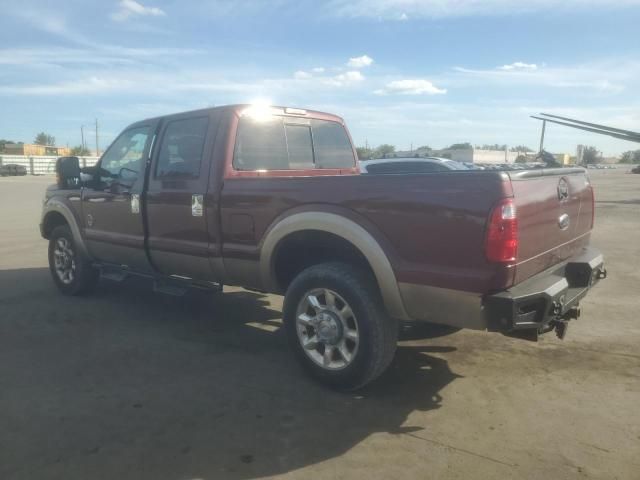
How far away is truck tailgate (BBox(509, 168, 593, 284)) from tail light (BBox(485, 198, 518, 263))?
70 mm

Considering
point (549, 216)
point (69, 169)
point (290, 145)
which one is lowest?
point (549, 216)

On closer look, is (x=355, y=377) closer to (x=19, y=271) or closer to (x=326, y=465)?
(x=326, y=465)

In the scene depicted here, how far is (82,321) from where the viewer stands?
529 cm

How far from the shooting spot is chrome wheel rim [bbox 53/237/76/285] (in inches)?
243

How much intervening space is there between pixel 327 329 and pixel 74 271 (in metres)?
3.78

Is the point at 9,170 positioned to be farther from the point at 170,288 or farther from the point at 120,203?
the point at 170,288

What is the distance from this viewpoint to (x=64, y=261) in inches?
247

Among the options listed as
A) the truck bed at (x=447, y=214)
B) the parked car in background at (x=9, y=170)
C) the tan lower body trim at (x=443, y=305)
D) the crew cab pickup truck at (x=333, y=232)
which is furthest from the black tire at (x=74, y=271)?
the parked car in background at (x=9, y=170)

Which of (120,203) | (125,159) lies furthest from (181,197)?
(125,159)

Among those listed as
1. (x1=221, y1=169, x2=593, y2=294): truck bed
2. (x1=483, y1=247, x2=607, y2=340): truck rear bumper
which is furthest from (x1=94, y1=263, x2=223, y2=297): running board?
(x1=483, y1=247, x2=607, y2=340): truck rear bumper

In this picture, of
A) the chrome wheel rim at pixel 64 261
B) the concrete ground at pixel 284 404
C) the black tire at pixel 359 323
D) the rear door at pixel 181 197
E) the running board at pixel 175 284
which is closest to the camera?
the concrete ground at pixel 284 404

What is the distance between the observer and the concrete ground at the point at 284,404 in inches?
111

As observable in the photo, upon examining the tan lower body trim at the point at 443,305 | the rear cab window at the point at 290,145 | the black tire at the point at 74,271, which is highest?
the rear cab window at the point at 290,145

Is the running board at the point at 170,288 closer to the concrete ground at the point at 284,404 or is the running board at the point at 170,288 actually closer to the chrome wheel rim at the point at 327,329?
the concrete ground at the point at 284,404
